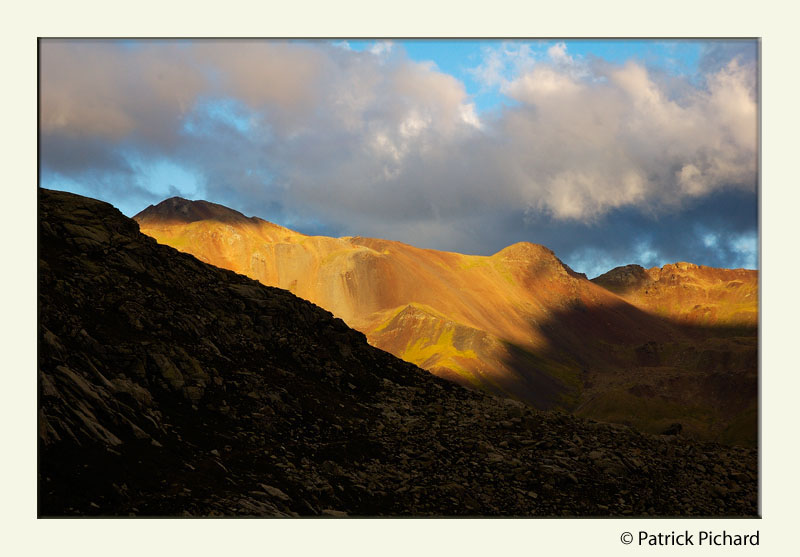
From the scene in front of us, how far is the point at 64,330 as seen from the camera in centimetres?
1934

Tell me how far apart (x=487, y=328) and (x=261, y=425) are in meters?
134

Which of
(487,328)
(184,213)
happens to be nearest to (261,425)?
(487,328)

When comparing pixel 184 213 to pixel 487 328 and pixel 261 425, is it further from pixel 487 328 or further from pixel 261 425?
pixel 261 425

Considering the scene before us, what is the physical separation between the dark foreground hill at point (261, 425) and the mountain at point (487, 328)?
6135 cm

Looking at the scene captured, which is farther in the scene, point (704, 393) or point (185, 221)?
point (185, 221)

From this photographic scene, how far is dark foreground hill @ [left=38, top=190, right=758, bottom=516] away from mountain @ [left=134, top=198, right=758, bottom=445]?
2416 inches

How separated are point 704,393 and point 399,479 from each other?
97.0 m

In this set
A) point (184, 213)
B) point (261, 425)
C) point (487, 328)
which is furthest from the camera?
point (184, 213)

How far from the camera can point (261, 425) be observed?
20.5 metres

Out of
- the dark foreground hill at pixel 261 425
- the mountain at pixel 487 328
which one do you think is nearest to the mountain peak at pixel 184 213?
the mountain at pixel 487 328

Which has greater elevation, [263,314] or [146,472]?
[263,314]

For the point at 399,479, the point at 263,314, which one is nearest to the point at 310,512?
the point at 399,479

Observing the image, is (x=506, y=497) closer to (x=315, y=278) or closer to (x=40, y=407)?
(x=40, y=407)

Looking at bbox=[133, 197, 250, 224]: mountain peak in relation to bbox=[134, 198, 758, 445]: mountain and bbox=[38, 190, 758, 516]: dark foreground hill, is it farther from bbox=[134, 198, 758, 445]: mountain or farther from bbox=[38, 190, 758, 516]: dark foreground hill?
bbox=[38, 190, 758, 516]: dark foreground hill
